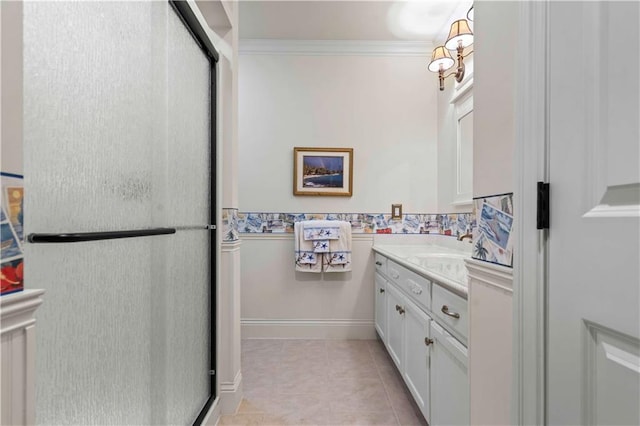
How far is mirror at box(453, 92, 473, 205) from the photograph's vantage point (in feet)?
7.66

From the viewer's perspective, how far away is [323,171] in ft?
9.57

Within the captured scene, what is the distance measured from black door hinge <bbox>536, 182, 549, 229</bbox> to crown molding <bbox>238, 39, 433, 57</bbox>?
2728 millimetres

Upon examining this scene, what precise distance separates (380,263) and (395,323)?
634 millimetres

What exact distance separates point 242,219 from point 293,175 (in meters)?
0.65

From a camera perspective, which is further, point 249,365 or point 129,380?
point 249,365

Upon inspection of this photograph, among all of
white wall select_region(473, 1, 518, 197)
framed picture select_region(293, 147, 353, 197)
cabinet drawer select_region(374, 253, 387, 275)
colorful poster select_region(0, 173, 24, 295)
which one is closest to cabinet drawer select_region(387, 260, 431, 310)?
cabinet drawer select_region(374, 253, 387, 275)

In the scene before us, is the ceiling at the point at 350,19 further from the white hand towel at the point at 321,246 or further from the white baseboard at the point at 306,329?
the white baseboard at the point at 306,329

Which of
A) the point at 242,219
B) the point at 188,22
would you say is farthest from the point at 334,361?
the point at 188,22

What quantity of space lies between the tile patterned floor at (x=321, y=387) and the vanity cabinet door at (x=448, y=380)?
1.53 ft

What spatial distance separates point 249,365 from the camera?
2.37 m

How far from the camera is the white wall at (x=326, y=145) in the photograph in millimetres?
2910

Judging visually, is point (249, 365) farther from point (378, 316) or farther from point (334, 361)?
point (378, 316)

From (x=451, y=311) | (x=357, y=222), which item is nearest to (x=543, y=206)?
(x=451, y=311)

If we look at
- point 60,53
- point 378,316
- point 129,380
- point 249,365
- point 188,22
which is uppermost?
point 188,22
